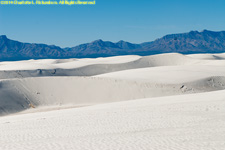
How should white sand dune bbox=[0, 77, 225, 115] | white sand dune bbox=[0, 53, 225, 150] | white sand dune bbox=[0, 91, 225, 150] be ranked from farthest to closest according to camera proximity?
1. white sand dune bbox=[0, 77, 225, 115]
2. white sand dune bbox=[0, 53, 225, 150]
3. white sand dune bbox=[0, 91, 225, 150]

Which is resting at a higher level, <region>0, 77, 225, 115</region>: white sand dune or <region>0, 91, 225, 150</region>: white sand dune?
<region>0, 91, 225, 150</region>: white sand dune

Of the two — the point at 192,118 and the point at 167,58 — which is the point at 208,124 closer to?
the point at 192,118

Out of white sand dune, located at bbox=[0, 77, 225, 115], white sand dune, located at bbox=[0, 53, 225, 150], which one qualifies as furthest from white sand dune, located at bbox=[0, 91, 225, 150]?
white sand dune, located at bbox=[0, 77, 225, 115]

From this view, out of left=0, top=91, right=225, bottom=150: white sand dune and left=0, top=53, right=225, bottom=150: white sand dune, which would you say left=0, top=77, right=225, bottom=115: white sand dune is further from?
left=0, top=91, right=225, bottom=150: white sand dune

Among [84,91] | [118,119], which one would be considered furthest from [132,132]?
[84,91]

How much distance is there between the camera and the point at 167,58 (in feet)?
246

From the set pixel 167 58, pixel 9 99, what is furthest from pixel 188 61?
pixel 9 99

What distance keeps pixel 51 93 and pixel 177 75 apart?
13.1 metres

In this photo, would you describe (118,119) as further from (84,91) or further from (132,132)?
(84,91)

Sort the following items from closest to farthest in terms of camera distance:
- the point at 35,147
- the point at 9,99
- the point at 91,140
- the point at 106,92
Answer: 1. the point at 35,147
2. the point at 91,140
3. the point at 9,99
4. the point at 106,92

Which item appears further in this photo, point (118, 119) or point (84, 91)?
point (84, 91)

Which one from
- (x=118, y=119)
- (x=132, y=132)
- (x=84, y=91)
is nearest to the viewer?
(x=132, y=132)

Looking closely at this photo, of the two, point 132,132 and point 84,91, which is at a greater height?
point 132,132

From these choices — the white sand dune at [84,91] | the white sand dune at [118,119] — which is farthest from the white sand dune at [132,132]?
the white sand dune at [84,91]
